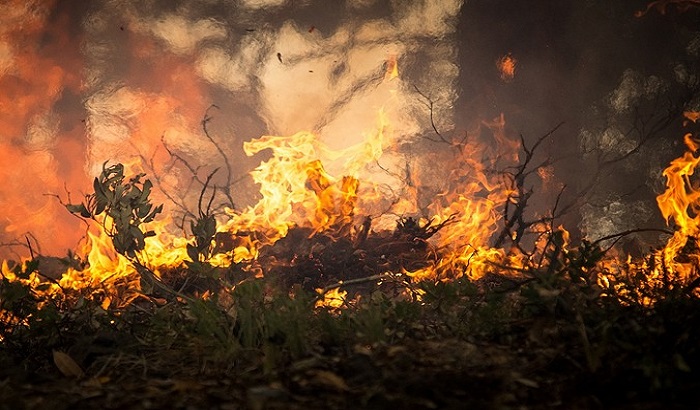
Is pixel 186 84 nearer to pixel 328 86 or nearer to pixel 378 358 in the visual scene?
pixel 328 86

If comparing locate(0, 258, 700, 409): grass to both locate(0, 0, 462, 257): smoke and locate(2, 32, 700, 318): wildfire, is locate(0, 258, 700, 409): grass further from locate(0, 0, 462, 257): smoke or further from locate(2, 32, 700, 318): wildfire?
locate(0, 0, 462, 257): smoke

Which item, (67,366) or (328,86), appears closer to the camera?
(67,366)

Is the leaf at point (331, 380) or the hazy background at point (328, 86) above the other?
the hazy background at point (328, 86)

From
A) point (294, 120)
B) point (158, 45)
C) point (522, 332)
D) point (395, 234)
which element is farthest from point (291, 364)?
point (158, 45)

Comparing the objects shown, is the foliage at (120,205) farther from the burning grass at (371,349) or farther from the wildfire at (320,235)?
the wildfire at (320,235)

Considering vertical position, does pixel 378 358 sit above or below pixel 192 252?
below

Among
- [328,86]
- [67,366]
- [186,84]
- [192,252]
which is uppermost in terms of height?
[328,86]

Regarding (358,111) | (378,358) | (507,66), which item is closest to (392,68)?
(358,111)

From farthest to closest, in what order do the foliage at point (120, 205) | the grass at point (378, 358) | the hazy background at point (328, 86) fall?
the hazy background at point (328, 86), the foliage at point (120, 205), the grass at point (378, 358)

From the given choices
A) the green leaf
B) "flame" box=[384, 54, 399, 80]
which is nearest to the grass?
the green leaf

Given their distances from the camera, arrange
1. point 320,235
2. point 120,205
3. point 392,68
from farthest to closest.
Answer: point 392,68 < point 320,235 < point 120,205

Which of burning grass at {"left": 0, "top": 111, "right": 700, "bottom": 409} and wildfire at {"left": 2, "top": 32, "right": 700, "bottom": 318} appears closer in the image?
burning grass at {"left": 0, "top": 111, "right": 700, "bottom": 409}

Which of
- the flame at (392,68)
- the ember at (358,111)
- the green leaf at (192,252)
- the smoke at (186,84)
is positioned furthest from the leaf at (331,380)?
the flame at (392,68)

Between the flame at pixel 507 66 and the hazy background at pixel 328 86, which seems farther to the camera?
the flame at pixel 507 66
